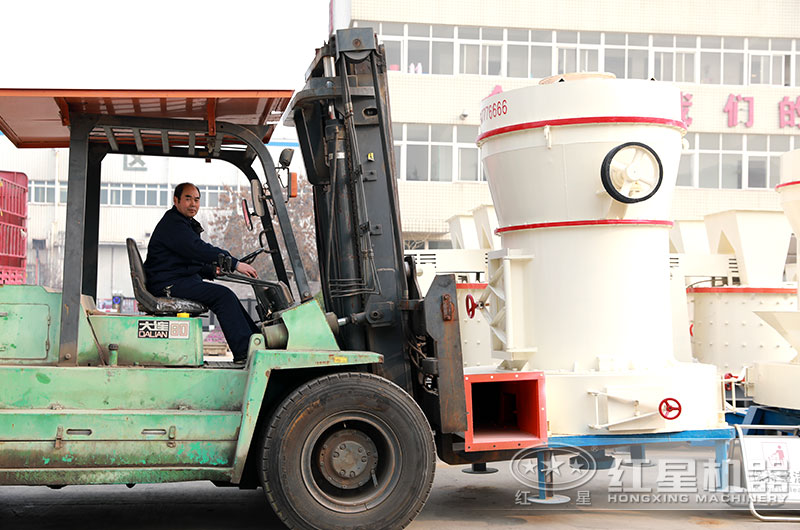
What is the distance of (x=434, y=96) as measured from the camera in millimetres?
32312

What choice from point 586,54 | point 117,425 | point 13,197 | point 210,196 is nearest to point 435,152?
point 586,54

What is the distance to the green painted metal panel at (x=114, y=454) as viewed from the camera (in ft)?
19.2

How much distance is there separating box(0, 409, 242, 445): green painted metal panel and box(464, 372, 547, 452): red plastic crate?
1.83 metres

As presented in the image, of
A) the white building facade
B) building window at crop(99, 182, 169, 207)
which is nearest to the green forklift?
the white building facade

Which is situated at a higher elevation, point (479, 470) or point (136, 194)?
point (136, 194)

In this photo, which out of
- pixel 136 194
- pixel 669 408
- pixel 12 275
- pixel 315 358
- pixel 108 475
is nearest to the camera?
pixel 108 475

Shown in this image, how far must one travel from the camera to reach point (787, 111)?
1348 inches

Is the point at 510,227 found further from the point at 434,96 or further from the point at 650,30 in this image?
the point at 650,30

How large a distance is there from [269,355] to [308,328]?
390 mm

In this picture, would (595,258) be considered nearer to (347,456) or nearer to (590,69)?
(347,456)

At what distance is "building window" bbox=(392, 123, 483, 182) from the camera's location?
107 feet

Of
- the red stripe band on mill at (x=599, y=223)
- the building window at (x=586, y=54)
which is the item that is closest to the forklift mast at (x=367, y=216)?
the red stripe band on mill at (x=599, y=223)

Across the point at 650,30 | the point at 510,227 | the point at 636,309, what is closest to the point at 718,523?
the point at 636,309

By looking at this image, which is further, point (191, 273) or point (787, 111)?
point (787, 111)
